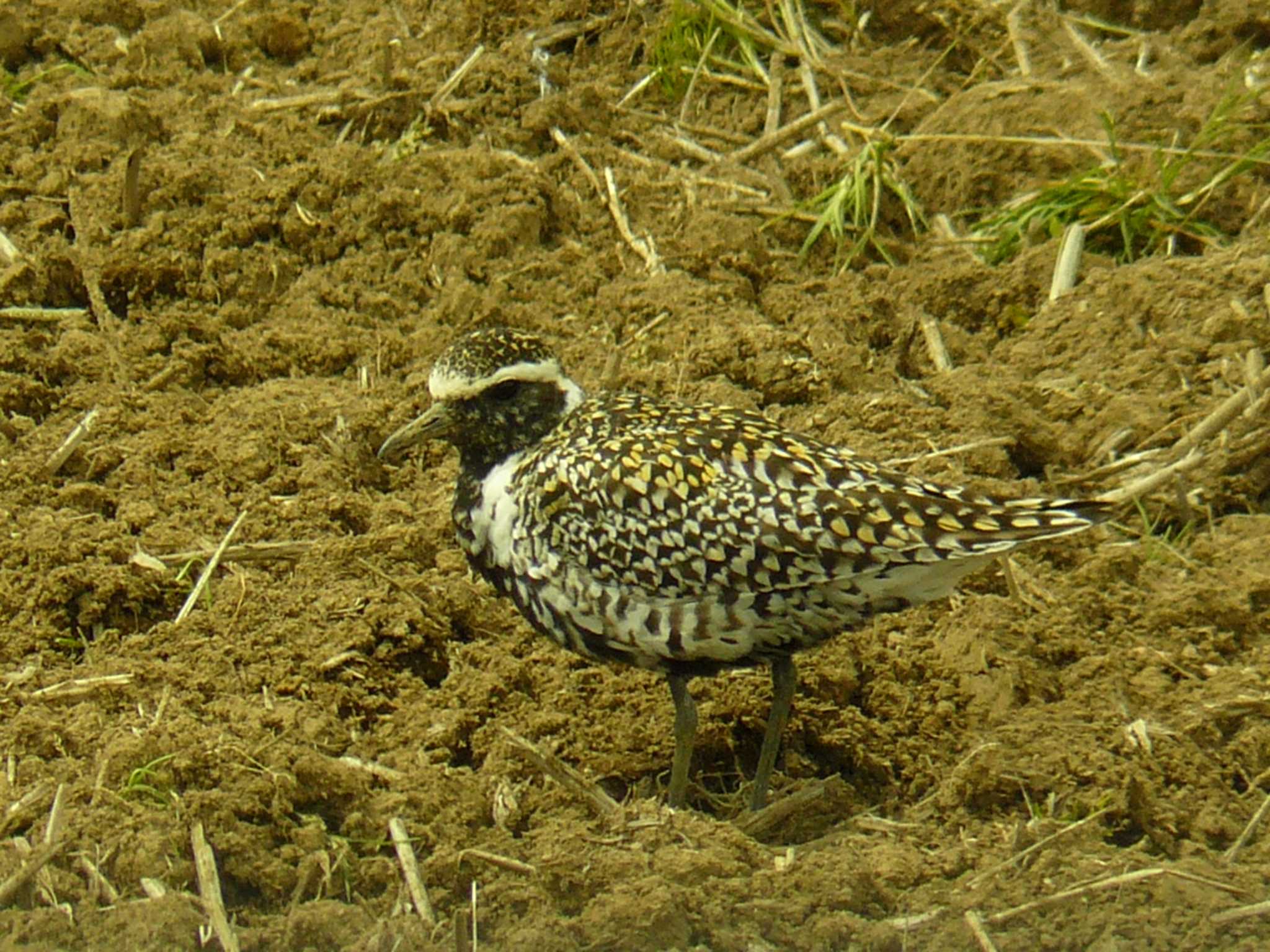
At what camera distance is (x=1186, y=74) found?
748cm

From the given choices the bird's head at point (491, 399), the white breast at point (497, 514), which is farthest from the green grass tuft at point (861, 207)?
the white breast at point (497, 514)

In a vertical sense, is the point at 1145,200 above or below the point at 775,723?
above

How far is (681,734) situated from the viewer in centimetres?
497

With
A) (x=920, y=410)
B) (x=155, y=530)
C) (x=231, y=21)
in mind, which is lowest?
(x=155, y=530)

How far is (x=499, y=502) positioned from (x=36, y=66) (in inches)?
156

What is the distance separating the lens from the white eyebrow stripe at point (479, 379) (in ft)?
16.9

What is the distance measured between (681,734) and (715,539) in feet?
1.95

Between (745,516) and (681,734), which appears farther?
(681,734)

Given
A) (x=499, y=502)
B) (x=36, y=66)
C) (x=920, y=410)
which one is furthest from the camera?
(x=36, y=66)

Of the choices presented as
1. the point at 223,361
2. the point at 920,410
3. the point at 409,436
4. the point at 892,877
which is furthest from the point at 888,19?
the point at 892,877

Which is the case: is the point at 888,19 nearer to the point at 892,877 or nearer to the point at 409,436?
the point at 409,436

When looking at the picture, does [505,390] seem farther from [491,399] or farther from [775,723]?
[775,723]

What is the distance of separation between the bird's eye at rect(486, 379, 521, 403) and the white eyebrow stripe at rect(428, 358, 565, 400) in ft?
0.05

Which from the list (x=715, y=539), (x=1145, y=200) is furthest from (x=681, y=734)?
(x=1145, y=200)
